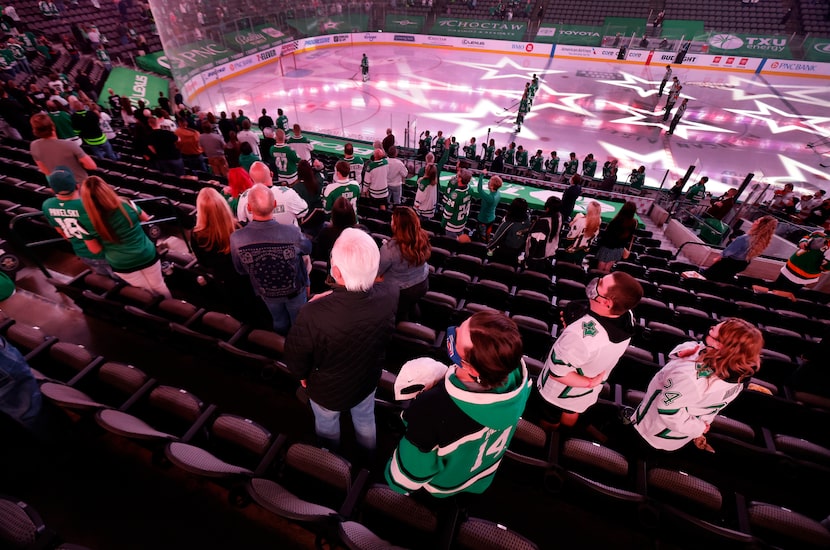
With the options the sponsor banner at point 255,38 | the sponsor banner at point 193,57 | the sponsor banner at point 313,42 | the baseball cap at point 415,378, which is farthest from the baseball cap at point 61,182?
the sponsor banner at point 313,42

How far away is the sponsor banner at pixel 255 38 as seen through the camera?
18188 mm

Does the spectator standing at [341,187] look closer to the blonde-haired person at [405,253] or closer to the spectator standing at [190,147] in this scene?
the blonde-haired person at [405,253]

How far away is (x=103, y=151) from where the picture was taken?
7168 mm

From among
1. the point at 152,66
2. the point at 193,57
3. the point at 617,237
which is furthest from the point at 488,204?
the point at 152,66

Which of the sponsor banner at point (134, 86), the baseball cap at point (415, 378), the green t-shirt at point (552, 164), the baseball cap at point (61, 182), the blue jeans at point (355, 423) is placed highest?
the baseball cap at point (61, 182)

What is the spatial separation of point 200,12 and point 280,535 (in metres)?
21.0

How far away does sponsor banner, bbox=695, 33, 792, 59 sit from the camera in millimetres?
20109

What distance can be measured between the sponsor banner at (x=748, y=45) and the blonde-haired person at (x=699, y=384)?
2776 centimetres

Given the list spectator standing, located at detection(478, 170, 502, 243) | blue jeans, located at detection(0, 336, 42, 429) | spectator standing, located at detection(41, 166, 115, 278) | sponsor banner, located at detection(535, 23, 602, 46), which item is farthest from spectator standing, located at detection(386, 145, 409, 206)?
sponsor banner, located at detection(535, 23, 602, 46)

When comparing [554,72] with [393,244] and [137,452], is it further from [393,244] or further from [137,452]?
[137,452]

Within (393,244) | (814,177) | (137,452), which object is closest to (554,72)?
(814,177)

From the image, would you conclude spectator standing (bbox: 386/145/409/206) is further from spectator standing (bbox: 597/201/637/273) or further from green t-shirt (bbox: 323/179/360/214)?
spectator standing (bbox: 597/201/637/273)

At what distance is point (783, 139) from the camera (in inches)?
550

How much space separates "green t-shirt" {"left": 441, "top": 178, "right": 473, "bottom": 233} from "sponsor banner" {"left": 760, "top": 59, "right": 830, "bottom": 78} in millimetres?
26673
